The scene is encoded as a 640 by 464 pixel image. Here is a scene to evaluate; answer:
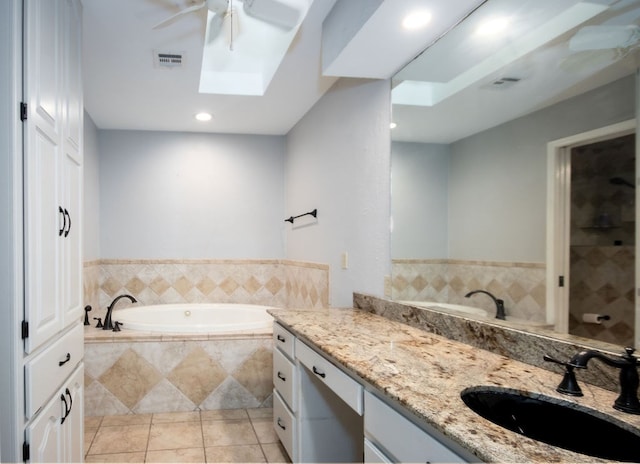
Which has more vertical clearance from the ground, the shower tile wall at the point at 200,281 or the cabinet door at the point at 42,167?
the cabinet door at the point at 42,167

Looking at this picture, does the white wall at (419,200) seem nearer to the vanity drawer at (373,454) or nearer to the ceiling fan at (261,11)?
the ceiling fan at (261,11)

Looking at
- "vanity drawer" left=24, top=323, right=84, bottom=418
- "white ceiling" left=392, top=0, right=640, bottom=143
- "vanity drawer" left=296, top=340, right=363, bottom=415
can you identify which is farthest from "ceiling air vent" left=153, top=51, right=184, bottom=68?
"vanity drawer" left=296, top=340, right=363, bottom=415

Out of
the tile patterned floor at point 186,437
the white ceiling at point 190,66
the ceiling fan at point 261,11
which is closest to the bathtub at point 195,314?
the tile patterned floor at point 186,437

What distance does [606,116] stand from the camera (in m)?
1.35

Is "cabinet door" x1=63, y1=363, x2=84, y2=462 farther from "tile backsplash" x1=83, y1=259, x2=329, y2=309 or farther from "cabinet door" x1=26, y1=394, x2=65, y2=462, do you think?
"tile backsplash" x1=83, y1=259, x2=329, y2=309

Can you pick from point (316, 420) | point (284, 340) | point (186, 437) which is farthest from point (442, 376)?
point (186, 437)

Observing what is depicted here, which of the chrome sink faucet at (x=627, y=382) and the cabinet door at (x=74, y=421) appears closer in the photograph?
the chrome sink faucet at (x=627, y=382)

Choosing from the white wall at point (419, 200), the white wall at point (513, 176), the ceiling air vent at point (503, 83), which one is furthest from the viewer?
the white wall at point (419, 200)

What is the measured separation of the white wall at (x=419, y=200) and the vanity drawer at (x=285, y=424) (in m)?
1.00

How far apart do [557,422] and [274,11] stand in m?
1.98

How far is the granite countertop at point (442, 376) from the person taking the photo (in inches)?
36.4

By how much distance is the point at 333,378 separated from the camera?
5.72 ft

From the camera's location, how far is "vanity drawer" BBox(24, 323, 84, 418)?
1446 millimetres

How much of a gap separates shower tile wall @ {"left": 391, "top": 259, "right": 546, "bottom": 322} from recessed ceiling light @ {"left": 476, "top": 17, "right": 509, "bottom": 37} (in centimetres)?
87
